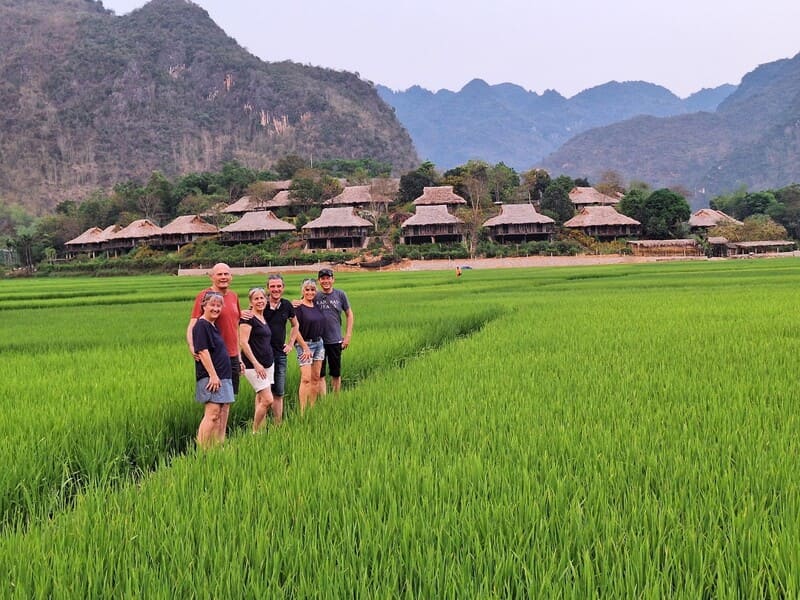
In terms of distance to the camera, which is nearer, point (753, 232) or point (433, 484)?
point (433, 484)

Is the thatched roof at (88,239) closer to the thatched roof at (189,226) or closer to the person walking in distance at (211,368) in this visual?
the thatched roof at (189,226)

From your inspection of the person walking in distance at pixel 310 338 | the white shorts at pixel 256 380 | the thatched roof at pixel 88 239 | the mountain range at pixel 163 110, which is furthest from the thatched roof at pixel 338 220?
the mountain range at pixel 163 110

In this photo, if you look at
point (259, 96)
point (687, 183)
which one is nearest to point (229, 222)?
point (259, 96)

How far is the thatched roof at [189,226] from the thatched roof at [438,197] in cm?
2266

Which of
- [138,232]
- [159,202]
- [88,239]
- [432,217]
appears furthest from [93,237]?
[432,217]

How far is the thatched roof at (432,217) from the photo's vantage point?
52125 millimetres

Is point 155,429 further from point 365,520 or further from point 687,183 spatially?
point 687,183

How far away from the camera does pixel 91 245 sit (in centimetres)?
6000

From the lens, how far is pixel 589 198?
64750mm

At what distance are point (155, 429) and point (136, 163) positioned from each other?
131632 millimetres

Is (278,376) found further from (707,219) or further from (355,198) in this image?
(707,219)

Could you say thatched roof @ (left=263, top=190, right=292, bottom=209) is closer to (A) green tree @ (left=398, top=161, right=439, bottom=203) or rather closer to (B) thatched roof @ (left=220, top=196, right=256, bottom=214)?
(B) thatched roof @ (left=220, top=196, right=256, bottom=214)

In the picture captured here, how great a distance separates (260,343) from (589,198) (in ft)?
216

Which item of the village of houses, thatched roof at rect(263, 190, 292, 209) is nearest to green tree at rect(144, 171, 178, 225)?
the village of houses
